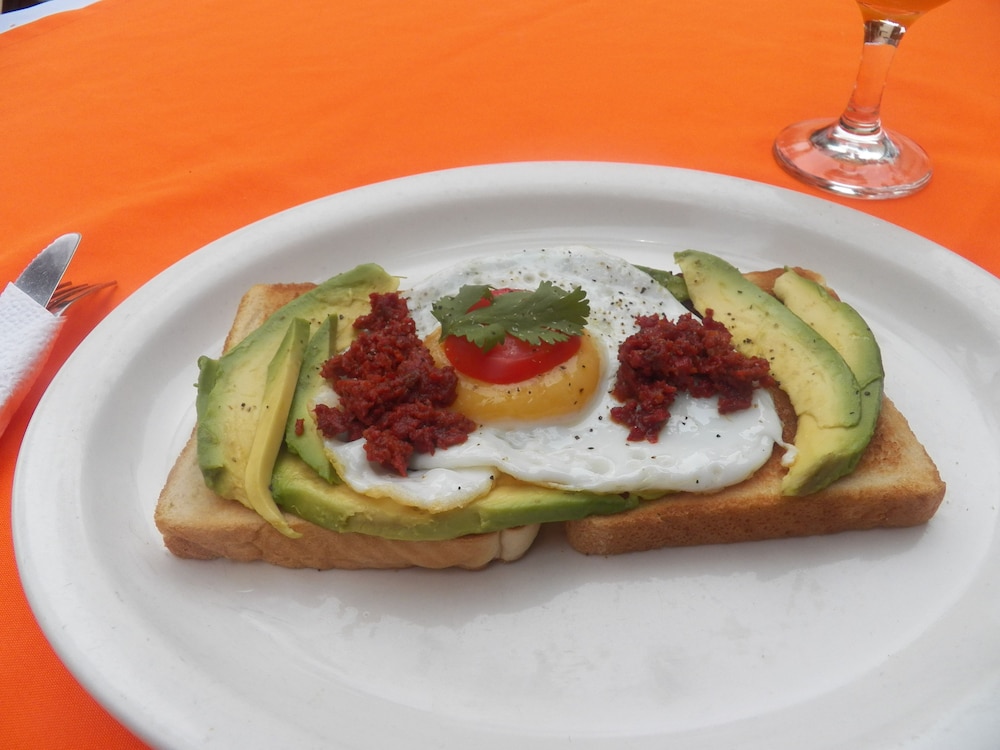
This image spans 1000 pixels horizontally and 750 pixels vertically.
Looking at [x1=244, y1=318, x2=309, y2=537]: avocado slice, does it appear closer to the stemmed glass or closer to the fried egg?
the fried egg

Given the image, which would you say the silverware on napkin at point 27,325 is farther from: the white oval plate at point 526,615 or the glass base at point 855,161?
the glass base at point 855,161

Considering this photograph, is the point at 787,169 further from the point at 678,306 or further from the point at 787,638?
the point at 787,638

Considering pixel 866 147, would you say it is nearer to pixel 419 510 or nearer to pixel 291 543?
pixel 419 510

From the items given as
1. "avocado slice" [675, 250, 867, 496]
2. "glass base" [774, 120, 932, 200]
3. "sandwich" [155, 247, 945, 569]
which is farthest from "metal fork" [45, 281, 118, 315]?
"glass base" [774, 120, 932, 200]

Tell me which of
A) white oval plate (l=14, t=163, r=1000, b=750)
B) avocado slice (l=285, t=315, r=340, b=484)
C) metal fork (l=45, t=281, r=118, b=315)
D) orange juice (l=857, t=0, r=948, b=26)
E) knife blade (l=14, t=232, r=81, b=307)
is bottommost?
white oval plate (l=14, t=163, r=1000, b=750)

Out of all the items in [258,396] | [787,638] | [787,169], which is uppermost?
[258,396]

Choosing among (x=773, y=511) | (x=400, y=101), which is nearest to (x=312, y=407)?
(x=773, y=511)

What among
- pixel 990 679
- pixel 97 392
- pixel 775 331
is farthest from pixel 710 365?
pixel 97 392

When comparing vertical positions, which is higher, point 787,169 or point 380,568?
point 787,169
